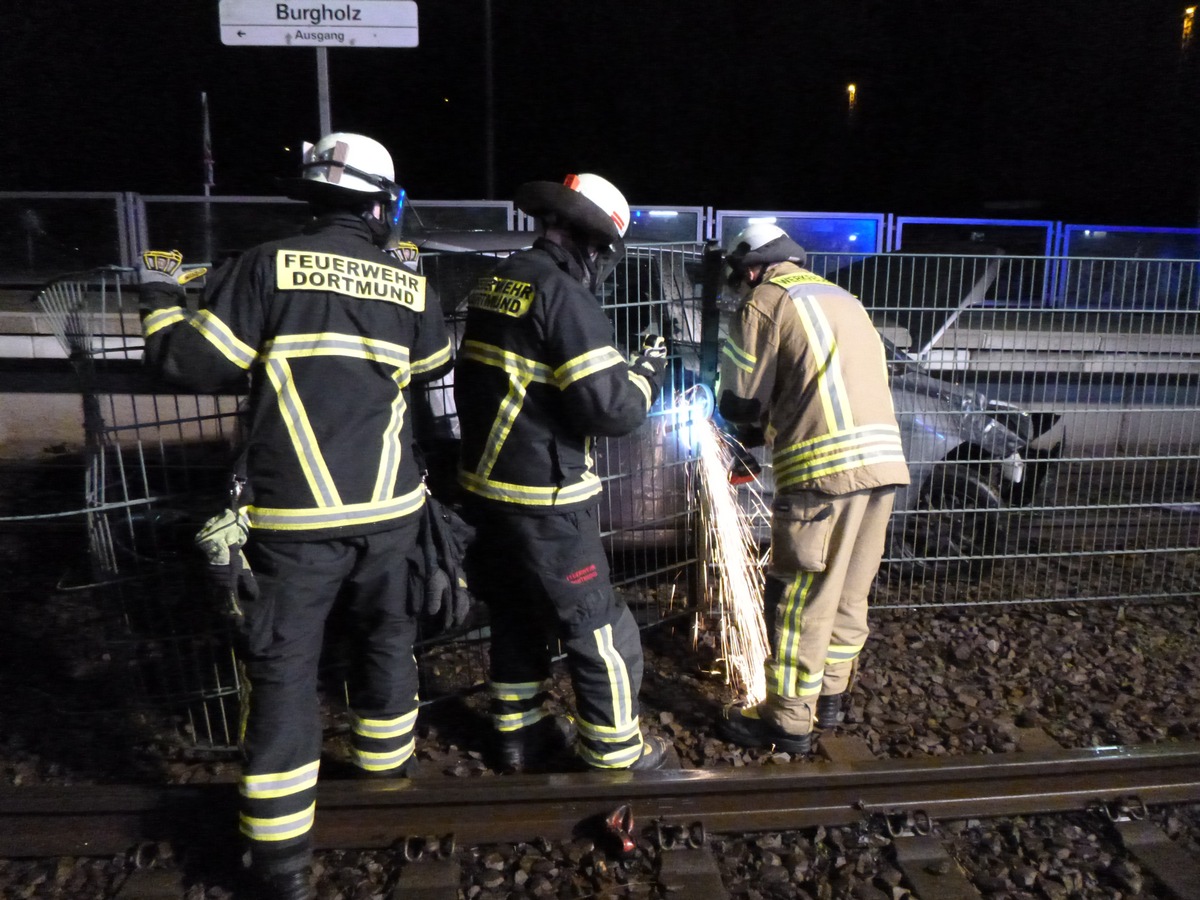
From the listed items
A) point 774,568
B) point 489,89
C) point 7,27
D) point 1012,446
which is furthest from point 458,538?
point 7,27

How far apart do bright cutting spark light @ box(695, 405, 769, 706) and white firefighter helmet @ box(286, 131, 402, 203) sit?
5.87ft

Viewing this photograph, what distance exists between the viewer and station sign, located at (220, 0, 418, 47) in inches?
158

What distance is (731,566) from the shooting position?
160 inches

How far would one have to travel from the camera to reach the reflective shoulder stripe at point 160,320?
103 inches

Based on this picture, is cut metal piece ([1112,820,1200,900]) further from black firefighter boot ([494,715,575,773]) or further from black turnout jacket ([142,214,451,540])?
black turnout jacket ([142,214,451,540])

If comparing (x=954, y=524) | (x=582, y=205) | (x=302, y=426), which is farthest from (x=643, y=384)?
(x=954, y=524)

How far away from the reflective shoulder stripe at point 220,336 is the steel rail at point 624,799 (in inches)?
59.7

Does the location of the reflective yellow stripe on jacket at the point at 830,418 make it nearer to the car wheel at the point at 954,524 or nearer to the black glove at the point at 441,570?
the black glove at the point at 441,570

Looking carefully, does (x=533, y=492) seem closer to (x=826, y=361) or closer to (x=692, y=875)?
(x=826, y=361)

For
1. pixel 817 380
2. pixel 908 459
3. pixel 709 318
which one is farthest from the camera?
pixel 908 459

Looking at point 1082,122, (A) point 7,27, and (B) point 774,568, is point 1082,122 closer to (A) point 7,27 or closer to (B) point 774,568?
(B) point 774,568

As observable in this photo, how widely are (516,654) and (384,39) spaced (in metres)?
2.91

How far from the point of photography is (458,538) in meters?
3.10

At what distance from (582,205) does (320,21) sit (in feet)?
6.45
